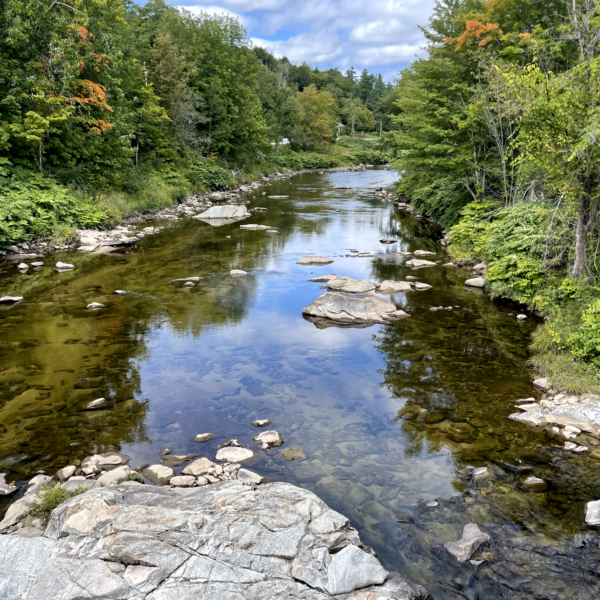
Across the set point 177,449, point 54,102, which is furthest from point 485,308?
point 54,102

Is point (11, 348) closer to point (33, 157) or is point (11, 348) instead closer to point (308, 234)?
point (33, 157)

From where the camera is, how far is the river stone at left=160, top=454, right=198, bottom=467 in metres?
7.13

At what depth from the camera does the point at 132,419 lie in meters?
8.38

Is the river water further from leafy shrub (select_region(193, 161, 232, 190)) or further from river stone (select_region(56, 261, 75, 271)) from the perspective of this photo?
leafy shrub (select_region(193, 161, 232, 190))

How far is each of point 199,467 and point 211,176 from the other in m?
36.0

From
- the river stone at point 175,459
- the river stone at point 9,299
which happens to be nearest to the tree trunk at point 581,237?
the river stone at point 175,459

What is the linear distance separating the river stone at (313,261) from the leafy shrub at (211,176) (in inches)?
858

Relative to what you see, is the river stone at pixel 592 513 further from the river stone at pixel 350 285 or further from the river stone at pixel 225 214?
the river stone at pixel 225 214

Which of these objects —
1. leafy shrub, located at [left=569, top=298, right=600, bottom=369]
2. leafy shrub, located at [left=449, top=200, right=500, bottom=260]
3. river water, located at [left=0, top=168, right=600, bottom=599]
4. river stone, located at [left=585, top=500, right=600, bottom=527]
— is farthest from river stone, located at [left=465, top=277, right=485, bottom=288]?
river stone, located at [left=585, top=500, right=600, bottom=527]

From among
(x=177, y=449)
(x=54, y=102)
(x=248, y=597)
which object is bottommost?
(x=177, y=449)

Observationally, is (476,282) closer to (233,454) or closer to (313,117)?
(233,454)

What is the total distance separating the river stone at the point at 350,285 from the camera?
15.4 m

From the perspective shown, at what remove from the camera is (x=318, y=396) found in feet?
30.7

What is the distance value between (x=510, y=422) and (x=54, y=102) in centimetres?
2074
